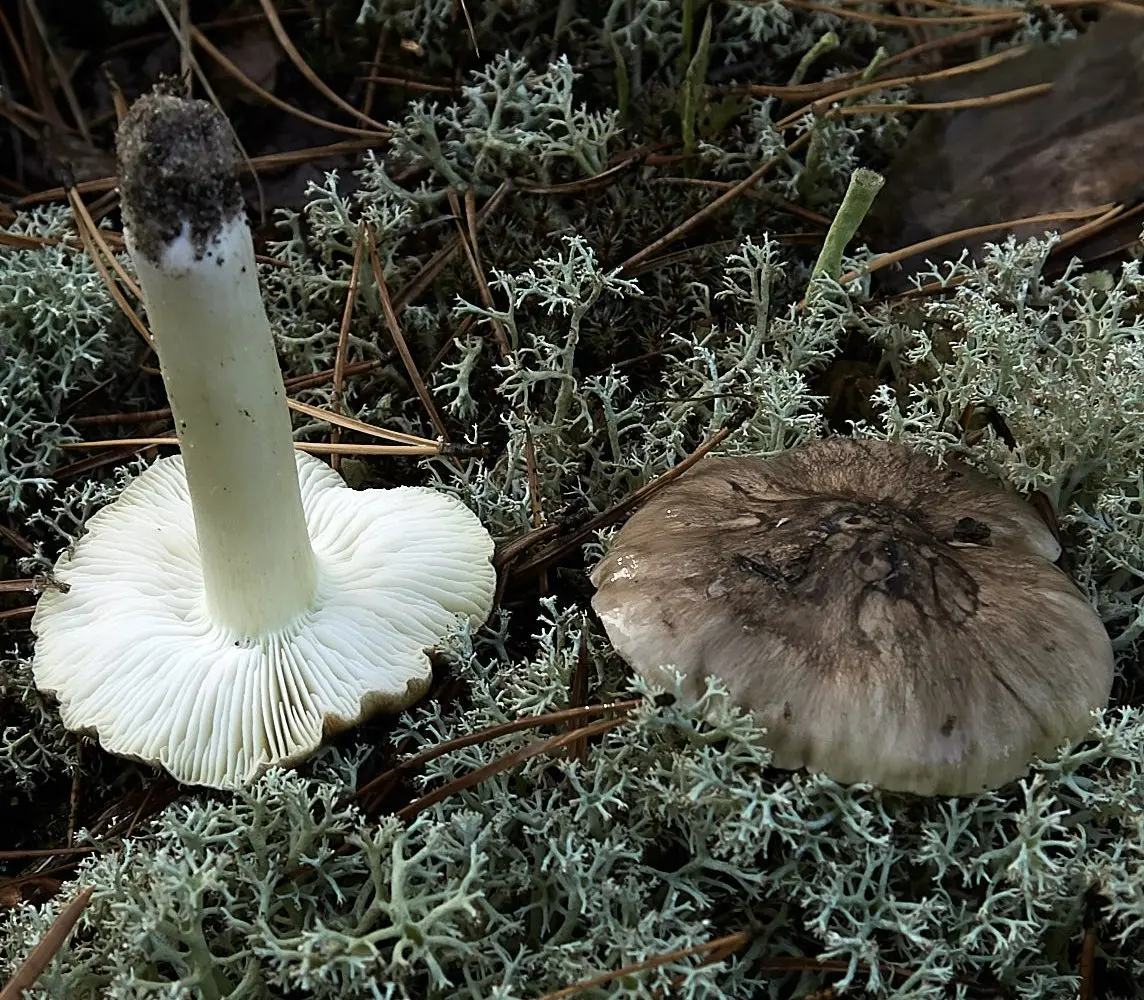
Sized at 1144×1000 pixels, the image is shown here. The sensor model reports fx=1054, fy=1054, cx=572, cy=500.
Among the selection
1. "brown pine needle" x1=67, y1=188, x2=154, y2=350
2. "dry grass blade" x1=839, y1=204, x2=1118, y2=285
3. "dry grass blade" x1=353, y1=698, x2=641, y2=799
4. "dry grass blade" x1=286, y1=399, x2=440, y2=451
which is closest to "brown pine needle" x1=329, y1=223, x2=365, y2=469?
"dry grass blade" x1=286, y1=399, x2=440, y2=451

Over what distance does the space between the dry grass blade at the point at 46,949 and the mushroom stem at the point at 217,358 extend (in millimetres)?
507

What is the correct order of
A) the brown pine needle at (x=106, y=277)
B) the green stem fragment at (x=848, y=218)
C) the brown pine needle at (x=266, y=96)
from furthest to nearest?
the brown pine needle at (x=266, y=96) < the brown pine needle at (x=106, y=277) < the green stem fragment at (x=848, y=218)

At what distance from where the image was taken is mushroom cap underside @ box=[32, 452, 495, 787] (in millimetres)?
1777

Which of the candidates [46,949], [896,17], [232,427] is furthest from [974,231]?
[46,949]

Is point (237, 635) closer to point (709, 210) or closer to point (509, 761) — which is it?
point (509, 761)

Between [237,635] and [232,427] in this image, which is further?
[237,635]

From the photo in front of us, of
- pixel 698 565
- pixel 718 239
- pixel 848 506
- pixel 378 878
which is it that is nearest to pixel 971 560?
pixel 848 506

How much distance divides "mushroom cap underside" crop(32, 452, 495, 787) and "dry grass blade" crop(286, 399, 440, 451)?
21 cm

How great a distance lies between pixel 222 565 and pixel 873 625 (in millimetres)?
1104

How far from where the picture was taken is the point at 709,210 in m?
2.69

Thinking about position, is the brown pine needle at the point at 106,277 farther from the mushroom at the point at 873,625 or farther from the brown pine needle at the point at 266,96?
the mushroom at the point at 873,625

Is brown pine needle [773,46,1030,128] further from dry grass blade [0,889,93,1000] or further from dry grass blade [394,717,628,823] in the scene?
dry grass blade [0,889,93,1000]

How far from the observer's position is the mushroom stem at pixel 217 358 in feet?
4.89

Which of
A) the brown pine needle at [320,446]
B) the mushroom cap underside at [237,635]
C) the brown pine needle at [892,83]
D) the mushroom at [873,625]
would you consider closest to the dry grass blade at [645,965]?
the mushroom at [873,625]
